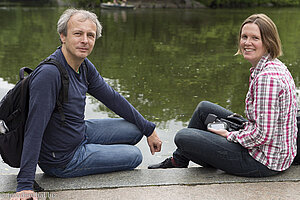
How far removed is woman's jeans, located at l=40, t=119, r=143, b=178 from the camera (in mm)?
2805

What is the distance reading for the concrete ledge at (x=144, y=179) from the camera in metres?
2.69

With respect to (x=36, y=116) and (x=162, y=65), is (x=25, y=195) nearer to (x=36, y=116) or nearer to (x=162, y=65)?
(x=36, y=116)

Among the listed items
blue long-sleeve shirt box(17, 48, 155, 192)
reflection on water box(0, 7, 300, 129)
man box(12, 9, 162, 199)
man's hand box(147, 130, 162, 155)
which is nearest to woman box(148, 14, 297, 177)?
man's hand box(147, 130, 162, 155)

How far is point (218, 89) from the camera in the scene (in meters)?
7.48

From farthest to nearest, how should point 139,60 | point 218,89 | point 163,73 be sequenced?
point 139,60
point 163,73
point 218,89

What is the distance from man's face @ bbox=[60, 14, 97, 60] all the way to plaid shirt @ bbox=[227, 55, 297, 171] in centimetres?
113

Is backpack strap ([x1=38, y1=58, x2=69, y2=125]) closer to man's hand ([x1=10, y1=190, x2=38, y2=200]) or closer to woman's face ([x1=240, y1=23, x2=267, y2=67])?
man's hand ([x1=10, y1=190, x2=38, y2=200])

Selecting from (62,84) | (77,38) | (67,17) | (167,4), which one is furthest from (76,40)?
(167,4)

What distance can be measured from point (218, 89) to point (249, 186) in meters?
4.84

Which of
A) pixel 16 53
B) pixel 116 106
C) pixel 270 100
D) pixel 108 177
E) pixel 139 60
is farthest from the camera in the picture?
pixel 16 53

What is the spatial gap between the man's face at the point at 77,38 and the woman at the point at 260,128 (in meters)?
0.89

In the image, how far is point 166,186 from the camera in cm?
272

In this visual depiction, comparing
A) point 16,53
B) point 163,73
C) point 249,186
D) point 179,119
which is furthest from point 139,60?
point 249,186

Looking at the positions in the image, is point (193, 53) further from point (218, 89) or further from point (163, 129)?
point (163, 129)
